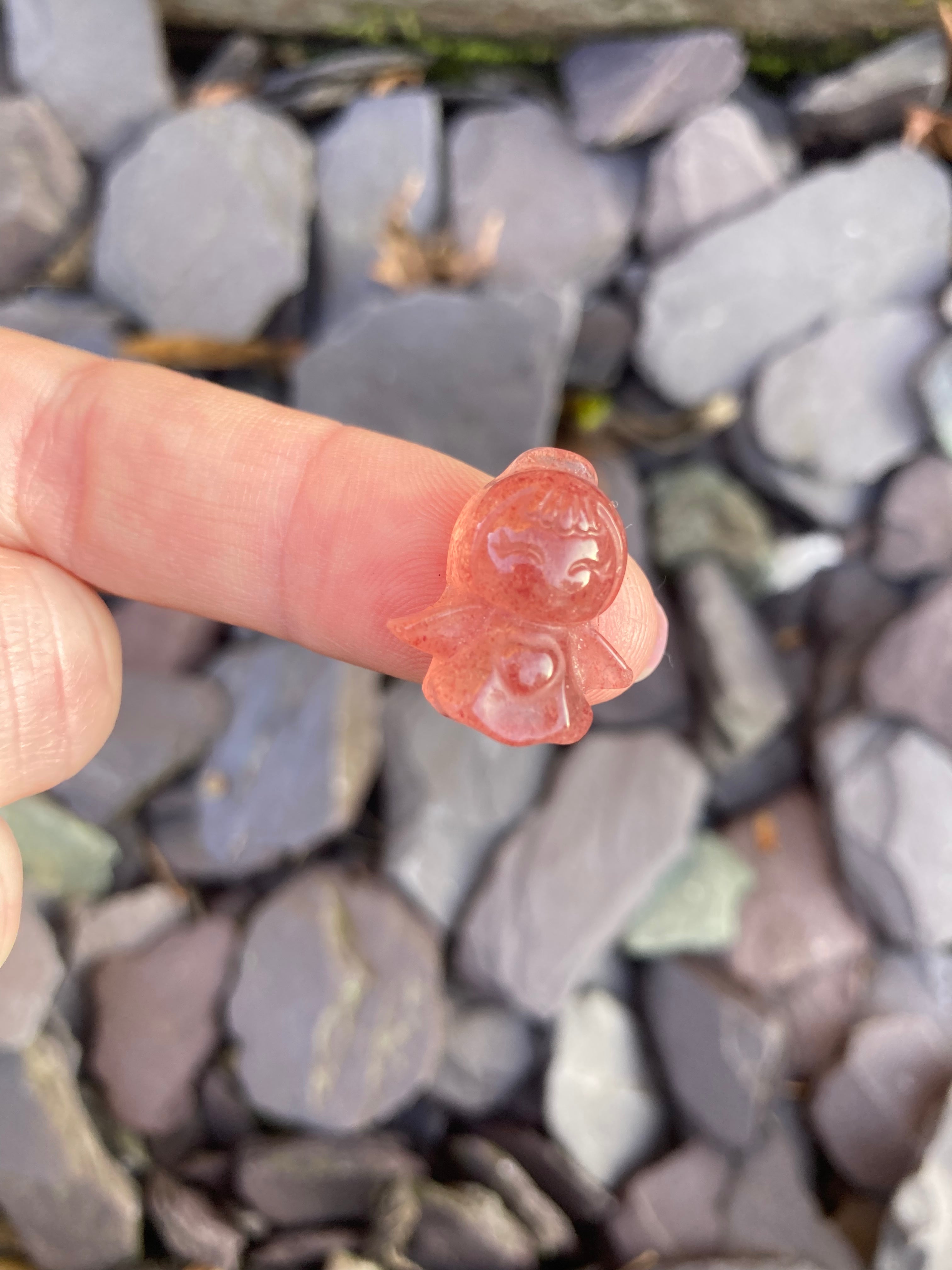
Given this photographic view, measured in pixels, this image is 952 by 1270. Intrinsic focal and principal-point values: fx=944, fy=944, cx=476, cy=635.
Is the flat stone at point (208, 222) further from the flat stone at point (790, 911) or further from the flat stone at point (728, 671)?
the flat stone at point (790, 911)

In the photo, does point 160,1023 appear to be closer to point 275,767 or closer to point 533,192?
point 275,767

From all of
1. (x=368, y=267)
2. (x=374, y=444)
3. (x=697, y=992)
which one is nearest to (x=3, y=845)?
(x=374, y=444)

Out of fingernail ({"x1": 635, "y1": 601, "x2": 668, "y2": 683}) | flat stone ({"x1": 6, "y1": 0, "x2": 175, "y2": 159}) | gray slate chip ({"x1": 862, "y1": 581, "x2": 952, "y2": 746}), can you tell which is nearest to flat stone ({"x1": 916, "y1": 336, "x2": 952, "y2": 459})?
gray slate chip ({"x1": 862, "y1": 581, "x2": 952, "y2": 746})

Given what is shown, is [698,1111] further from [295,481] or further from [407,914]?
[295,481]

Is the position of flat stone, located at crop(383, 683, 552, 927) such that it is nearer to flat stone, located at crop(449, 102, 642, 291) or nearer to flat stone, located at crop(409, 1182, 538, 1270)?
flat stone, located at crop(409, 1182, 538, 1270)

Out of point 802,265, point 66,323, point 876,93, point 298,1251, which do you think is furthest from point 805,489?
point 298,1251

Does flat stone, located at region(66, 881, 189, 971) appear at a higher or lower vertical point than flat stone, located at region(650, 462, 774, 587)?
lower
